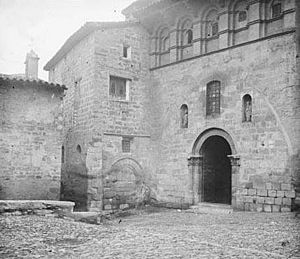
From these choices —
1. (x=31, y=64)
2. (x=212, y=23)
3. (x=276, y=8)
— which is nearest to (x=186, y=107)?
(x=212, y=23)

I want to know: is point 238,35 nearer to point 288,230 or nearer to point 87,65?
point 87,65

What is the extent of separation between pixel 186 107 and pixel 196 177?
2.92 m

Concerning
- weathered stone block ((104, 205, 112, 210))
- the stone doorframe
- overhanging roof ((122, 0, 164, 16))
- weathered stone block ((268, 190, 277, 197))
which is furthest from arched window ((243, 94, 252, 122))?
overhanging roof ((122, 0, 164, 16))

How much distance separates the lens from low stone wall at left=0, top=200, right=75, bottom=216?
10.6 metres

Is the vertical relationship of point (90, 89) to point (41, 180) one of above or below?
above

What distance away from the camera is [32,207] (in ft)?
35.6

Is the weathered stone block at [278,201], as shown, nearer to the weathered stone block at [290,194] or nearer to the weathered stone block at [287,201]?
the weathered stone block at [287,201]

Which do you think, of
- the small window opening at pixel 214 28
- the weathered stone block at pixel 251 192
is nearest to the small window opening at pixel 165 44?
the small window opening at pixel 214 28

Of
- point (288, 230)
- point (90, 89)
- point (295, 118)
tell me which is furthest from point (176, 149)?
point (288, 230)

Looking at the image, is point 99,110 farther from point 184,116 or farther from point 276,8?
point 276,8

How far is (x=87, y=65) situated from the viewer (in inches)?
646

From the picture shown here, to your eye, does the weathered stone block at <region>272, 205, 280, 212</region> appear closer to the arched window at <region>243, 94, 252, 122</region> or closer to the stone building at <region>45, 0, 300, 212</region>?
the stone building at <region>45, 0, 300, 212</region>

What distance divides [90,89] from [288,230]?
9.76 m

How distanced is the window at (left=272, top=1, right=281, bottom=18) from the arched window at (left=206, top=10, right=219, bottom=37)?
231 cm
